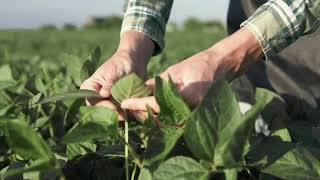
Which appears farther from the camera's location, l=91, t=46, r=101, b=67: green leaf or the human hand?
l=91, t=46, r=101, b=67: green leaf

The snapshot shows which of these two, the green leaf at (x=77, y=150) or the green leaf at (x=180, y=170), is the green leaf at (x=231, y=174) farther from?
the green leaf at (x=77, y=150)

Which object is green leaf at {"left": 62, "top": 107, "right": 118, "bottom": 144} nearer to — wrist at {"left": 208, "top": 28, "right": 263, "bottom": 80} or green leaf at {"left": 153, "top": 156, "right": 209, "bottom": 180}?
green leaf at {"left": 153, "top": 156, "right": 209, "bottom": 180}

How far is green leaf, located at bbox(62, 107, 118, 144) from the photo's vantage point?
791mm

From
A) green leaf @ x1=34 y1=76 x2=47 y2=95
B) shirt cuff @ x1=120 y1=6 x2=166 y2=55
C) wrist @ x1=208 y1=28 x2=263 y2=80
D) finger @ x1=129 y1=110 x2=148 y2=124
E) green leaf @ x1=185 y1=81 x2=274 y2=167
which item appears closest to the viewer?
green leaf @ x1=185 y1=81 x2=274 y2=167

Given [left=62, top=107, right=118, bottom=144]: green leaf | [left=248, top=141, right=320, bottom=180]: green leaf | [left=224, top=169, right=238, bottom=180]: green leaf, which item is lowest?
[left=248, top=141, right=320, bottom=180]: green leaf

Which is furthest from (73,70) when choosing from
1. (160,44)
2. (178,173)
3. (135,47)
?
(178,173)

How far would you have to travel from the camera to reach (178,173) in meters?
0.74

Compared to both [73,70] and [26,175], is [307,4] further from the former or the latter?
[26,175]

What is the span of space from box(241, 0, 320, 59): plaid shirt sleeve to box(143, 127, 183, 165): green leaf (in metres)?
0.53

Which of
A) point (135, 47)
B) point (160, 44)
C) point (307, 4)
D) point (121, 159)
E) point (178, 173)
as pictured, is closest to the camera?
point (178, 173)

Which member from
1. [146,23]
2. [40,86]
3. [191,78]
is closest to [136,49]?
[146,23]

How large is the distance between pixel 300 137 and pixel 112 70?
1.54 ft

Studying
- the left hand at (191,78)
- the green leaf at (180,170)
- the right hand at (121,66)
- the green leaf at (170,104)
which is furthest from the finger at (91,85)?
the green leaf at (180,170)

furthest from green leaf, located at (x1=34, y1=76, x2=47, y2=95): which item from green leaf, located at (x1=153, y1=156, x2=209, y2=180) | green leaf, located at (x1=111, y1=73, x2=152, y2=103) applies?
green leaf, located at (x1=153, y1=156, x2=209, y2=180)
